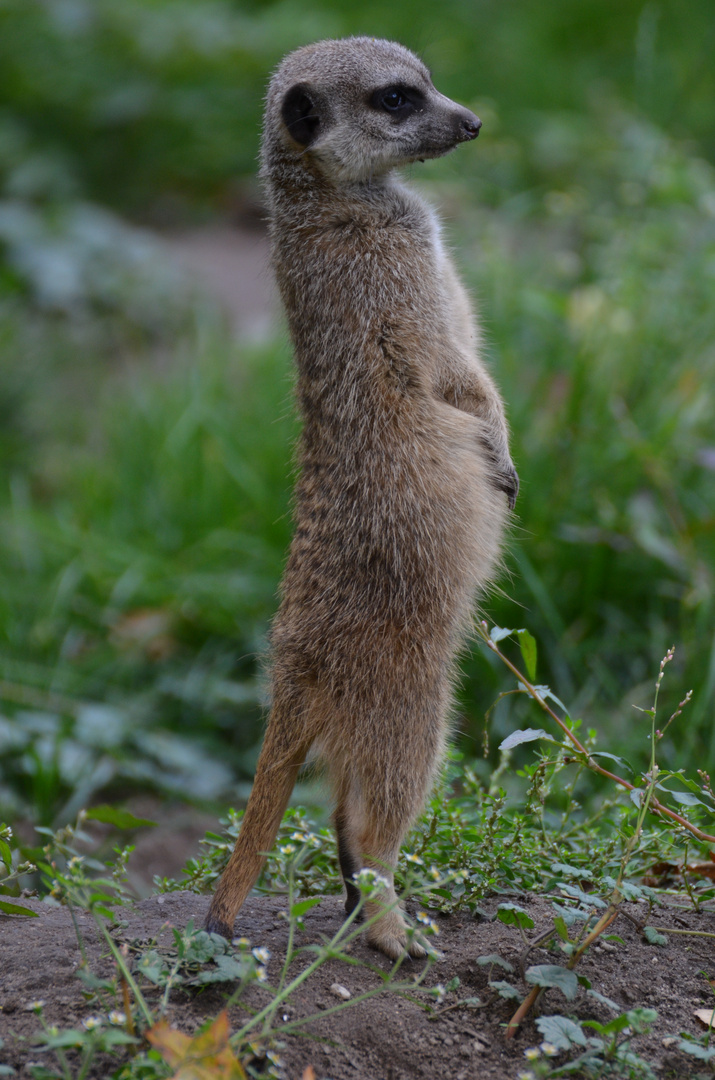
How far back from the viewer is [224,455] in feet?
15.9

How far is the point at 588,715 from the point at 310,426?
1896mm

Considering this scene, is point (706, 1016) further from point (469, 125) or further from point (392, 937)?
point (469, 125)

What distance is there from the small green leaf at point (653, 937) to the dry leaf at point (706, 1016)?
0.64ft

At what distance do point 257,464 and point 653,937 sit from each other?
10.2ft

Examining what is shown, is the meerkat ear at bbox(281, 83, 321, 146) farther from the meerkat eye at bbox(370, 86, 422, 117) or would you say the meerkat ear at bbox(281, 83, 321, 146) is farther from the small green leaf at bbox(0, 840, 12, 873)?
the small green leaf at bbox(0, 840, 12, 873)

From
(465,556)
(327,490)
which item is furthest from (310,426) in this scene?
(465,556)

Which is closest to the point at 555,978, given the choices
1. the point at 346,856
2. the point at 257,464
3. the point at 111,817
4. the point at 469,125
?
the point at 346,856

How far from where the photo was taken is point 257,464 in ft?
16.0

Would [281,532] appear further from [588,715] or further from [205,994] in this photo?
[205,994]

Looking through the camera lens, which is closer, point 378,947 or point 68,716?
point 378,947

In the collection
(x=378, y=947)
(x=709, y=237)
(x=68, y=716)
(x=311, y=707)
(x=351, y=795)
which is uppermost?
(x=709, y=237)

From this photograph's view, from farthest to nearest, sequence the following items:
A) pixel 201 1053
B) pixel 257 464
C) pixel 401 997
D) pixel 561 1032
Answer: pixel 257 464, pixel 401 997, pixel 561 1032, pixel 201 1053

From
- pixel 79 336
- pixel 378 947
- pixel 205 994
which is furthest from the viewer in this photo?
pixel 79 336

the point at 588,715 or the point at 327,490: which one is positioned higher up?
the point at 327,490
